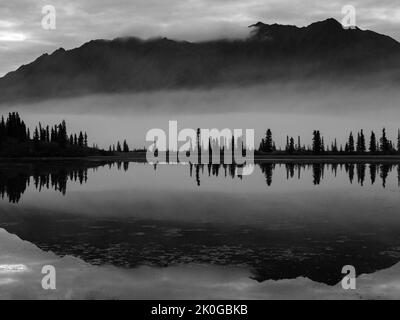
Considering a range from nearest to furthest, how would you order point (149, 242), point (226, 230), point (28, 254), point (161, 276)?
point (161, 276) → point (28, 254) → point (149, 242) → point (226, 230)

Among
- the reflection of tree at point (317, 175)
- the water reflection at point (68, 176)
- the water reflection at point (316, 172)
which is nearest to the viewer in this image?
the water reflection at point (68, 176)

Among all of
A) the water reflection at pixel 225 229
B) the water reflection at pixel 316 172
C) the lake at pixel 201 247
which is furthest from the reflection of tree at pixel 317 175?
the lake at pixel 201 247

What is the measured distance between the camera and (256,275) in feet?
78.2

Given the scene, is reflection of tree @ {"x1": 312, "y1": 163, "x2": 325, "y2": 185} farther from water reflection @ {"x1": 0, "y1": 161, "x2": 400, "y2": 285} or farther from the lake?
the lake

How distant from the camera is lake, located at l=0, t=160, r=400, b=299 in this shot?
2230cm

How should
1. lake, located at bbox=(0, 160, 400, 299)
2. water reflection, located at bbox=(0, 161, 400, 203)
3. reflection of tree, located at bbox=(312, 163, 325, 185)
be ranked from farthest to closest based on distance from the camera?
reflection of tree, located at bbox=(312, 163, 325, 185)
water reflection, located at bbox=(0, 161, 400, 203)
lake, located at bbox=(0, 160, 400, 299)

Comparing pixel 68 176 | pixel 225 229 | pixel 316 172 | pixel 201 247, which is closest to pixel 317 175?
pixel 316 172

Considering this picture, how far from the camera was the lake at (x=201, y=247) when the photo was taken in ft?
73.2

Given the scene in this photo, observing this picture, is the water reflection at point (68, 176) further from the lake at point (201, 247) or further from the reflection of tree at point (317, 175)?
the lake at point (201, 247)

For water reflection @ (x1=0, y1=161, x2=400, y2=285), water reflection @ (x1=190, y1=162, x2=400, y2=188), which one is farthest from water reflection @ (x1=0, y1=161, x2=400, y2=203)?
water reflection @ (x1=0, y1=161, x2=400, y2=285)

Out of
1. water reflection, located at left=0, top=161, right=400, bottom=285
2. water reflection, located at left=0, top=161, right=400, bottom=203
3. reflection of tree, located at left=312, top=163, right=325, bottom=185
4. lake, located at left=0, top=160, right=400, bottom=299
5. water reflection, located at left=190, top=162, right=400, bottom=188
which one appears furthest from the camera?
water reflection, located at left=190, top=162, right=400, bottom=188
